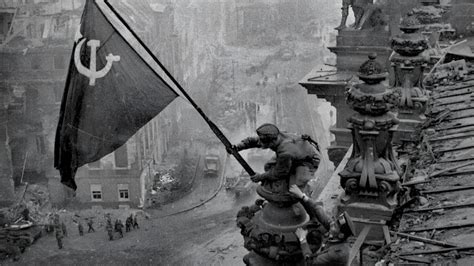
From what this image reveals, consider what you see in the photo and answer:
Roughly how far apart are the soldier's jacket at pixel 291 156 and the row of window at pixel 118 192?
134 feet

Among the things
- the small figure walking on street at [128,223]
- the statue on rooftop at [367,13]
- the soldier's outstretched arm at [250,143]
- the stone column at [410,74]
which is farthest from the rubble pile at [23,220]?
the soldier's outstretched arm at [250,143]

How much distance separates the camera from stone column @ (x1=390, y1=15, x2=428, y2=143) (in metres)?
13.9

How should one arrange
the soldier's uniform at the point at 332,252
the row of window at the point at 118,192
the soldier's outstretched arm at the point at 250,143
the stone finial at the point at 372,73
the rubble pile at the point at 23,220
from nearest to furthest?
the soldier's uniform at the point at 332,252 < the soldier's outstretched arm at the point at 250,143 < the stone finial at the point at 372,73 < the rubble pile at the point at 23,220 < the row of window at the point at 118,192

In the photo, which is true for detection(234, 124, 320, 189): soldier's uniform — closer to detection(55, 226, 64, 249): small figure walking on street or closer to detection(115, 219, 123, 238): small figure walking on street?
detection(55, 226, 64, 249): small figure walking on street

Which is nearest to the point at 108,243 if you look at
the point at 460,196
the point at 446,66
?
the point at 446,66

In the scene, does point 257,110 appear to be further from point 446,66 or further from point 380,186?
point 380,186

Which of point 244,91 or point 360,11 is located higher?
Result: point 360,11

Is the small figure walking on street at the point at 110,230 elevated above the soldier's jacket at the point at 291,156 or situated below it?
below

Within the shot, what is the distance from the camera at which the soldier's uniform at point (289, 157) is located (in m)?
6.59

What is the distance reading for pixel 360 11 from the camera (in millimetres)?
25422

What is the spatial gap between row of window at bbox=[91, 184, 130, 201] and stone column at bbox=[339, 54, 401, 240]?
127 ft

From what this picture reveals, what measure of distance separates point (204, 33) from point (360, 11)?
54301 mm

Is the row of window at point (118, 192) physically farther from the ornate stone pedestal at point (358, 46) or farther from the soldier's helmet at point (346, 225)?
the soldier's helmet at point (346, 225)

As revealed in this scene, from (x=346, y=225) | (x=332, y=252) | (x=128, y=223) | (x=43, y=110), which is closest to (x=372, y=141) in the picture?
(x=332, y=252)
